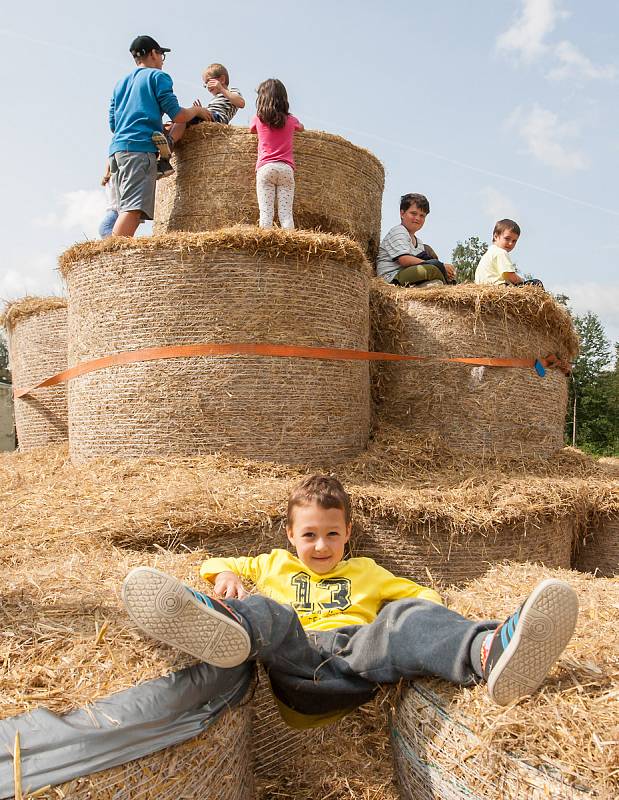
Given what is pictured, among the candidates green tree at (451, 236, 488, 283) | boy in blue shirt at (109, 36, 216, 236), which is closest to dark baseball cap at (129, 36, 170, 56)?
boy in blue shirt at (109, 36, 216, 236)

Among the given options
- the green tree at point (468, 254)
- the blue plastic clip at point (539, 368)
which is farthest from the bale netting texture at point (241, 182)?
the green tree at point (468, 254)

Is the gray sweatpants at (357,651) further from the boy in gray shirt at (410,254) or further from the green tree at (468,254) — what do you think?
the green tree at (468,254)

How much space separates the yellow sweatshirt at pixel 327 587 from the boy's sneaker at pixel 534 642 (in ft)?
1.98

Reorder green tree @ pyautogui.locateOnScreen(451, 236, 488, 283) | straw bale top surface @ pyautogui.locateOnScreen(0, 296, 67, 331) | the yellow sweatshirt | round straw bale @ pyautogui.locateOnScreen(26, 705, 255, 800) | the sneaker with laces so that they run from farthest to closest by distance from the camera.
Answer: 1. green tree @ pyautogui.locateOnScreen(451, 236, 488, 283)
2. straw bale top surface @ pyautogui.locateOnScreen(0, 296, 67, 331)
3. the sneaker with laces
4. the yellow sweatshirt
5. round straw bale @ pyautogui.locateOnScreen(26, 705, 255, 800)

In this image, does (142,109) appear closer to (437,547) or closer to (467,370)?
(467,370)

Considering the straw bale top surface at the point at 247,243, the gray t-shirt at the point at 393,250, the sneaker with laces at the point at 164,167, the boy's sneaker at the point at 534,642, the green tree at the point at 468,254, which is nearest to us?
the boy's sneaker at the point at 534,642

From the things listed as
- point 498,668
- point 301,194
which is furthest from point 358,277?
point 498,668

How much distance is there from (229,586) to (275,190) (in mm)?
3158

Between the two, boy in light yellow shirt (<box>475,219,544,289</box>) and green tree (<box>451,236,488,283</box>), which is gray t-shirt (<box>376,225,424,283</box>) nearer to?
boy in light yellow shirt (<box>475,219,544,289</box>)

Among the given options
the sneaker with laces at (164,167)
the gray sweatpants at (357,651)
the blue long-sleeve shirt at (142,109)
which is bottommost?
the gray sweatpants at (357,651)

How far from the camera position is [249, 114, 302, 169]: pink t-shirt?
4.63 meters

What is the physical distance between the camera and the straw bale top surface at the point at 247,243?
3.91 m

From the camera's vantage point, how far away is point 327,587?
2514 millimetres

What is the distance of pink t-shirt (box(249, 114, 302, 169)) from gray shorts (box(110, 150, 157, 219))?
0.74m
